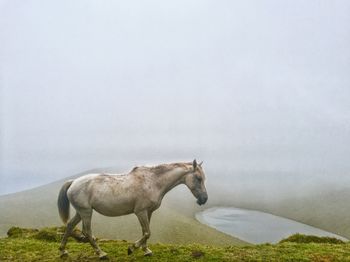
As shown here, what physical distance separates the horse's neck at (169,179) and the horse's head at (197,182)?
0.28 m

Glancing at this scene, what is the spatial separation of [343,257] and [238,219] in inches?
4868

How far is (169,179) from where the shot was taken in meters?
15.2

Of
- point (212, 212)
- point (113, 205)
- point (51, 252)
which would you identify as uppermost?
point (113, 205)

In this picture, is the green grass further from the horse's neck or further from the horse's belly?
the horse's neck

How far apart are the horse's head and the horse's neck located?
28cm

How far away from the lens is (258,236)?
109 m

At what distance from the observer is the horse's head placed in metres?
15.0

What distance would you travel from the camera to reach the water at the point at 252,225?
10650 centimetres

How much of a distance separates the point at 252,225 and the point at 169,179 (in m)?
117

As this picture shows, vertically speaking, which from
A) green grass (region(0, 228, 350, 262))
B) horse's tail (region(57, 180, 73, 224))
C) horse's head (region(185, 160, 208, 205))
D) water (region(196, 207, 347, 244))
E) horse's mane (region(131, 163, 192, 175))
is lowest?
water (region(196, 207, 347, 244))

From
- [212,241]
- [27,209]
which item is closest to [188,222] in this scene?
[212,241]

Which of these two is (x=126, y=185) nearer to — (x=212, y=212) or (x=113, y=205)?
(x=113, y=205)

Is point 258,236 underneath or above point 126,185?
underneath

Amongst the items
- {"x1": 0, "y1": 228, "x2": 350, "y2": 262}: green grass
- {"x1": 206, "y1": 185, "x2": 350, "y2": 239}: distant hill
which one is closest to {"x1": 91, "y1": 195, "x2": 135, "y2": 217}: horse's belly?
{"x1": 0, "y1": 228, "x2": 350, "y2": 262}: green grass
